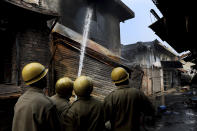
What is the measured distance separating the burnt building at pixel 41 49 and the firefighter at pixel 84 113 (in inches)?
113

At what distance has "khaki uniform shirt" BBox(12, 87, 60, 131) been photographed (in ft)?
6.15

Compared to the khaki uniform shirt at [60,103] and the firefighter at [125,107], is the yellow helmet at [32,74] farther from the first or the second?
the firefighter at [125,107]

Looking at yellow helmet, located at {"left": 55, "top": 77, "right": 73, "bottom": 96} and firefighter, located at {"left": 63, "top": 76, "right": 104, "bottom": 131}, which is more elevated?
yellow helmet, located at {"left": 55, "top": 77, "right": 73, "bottom": 96}

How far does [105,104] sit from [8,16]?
13.9ft

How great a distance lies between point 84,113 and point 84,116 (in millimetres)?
44

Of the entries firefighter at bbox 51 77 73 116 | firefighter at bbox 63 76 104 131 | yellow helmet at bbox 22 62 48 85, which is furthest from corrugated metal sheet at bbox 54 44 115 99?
yellow helmet at bbox 22 62 48 85

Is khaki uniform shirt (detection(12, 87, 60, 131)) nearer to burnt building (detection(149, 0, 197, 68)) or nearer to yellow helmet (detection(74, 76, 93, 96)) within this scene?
yellow helmet (detection(74, 76, 93, 96))

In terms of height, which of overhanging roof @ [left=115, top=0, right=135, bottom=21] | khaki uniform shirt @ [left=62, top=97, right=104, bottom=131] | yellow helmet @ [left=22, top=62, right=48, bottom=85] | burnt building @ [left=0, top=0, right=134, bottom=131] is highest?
overhanging roof @ [left=115, top=0, right=135, bottom=21]

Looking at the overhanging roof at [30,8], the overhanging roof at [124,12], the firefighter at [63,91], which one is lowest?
the firefighter at [63,91]

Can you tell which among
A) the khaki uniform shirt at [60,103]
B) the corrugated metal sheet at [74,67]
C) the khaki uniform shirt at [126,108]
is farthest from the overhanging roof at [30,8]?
the khaki uniform shirt at [126,108]

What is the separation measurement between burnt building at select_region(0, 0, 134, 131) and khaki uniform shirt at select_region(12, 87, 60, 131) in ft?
9.53

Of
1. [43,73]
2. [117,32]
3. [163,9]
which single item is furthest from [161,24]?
[117,32]

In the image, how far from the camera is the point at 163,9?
3.56 meters

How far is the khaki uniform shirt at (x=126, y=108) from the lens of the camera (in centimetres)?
286
